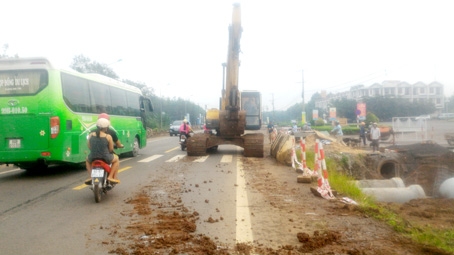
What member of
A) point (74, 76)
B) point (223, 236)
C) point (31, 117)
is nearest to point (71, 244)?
point (223, 236)

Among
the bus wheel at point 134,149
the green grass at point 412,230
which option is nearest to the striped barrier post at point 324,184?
the green grass at point 412,230

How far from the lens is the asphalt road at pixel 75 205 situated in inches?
219

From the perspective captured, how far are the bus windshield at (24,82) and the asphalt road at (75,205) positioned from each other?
2.41 meters

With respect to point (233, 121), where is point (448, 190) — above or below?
below

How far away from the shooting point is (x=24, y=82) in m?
11.5

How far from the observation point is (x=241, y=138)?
19719 mm

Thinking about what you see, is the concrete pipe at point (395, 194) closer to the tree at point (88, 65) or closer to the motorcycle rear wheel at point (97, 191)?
the motorcycle rear wheel at point (97, 191)

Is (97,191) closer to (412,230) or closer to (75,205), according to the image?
(75,205)

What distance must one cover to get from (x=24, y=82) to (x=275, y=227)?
28.2 feet

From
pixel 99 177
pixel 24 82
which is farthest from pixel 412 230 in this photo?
pixel 24 82

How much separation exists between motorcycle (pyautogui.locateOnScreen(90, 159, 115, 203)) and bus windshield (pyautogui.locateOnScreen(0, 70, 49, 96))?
4.38 meters

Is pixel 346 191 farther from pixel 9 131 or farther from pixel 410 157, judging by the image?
pixel 410 157

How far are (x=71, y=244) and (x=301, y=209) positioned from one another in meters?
3.80

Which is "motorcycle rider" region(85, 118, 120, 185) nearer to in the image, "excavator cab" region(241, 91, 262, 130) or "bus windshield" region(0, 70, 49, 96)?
"bus windshield" region(0, 70, 49, 96)
